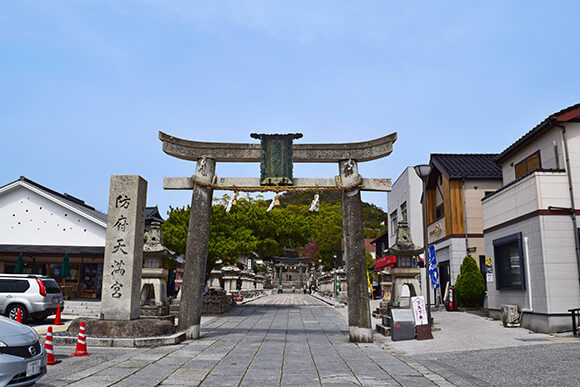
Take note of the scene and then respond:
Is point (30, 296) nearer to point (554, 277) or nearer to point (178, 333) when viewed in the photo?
point (178, 333)

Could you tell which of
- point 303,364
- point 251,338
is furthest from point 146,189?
point 303,364

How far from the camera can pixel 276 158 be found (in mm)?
13797

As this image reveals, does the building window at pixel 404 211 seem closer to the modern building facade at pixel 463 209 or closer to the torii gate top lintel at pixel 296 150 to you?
the modern building facade at pixel 463 209

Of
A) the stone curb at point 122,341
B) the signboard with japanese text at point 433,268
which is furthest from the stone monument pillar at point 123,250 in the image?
the signboard with japanese text at point 433,268

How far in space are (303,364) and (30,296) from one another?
13659mm

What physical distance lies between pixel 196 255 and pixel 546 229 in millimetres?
11451

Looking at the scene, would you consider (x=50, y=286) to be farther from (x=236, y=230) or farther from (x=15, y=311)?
(x=236, y=230)

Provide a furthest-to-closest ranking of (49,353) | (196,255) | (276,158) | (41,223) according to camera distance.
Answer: (41,223) → (276,158) → (196,255) → (49,353)

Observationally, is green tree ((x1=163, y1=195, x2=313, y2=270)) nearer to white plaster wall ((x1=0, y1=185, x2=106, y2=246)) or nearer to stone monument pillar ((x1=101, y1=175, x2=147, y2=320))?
white plaster wall ((x1=0, y1=185, x2=106, y2=246))

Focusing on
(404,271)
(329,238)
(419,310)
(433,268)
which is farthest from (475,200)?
(329,238)

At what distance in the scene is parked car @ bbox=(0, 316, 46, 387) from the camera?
17.7ft

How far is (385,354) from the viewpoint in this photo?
10.6m

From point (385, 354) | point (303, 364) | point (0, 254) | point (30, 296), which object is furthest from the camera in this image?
point (0, 254)

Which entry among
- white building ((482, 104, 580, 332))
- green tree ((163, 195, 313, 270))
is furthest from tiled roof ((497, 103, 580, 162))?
green tree ((163, 195, 313, 270))
